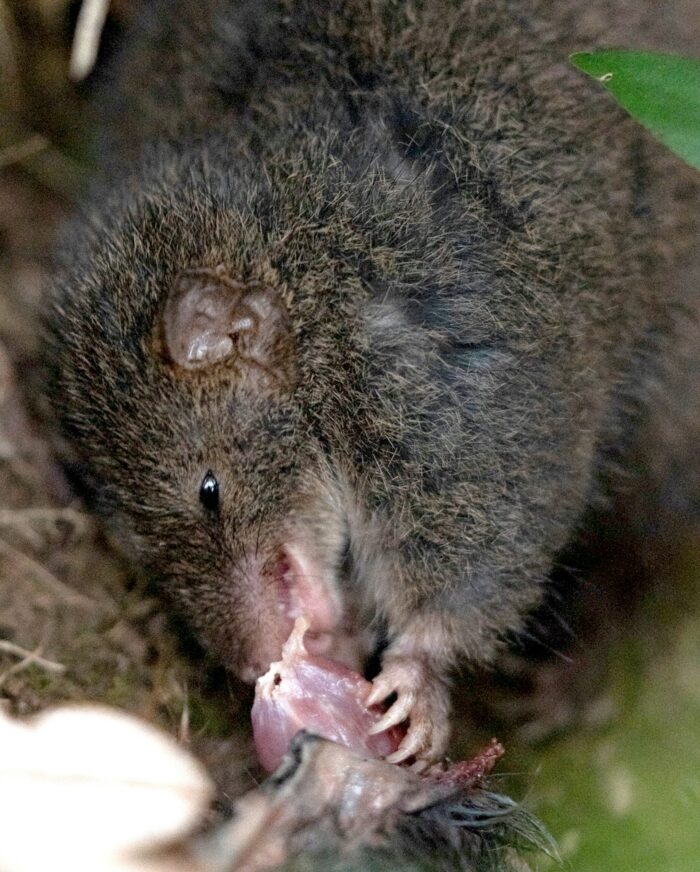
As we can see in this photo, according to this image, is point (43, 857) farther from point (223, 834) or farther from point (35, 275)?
point (35, 275)

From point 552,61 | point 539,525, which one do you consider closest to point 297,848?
point 539,525

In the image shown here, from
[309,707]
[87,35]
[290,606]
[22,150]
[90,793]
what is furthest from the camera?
[22,150]

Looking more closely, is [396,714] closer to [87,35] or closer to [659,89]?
[659,89]

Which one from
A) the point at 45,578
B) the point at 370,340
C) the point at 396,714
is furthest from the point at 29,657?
the point at 370,340

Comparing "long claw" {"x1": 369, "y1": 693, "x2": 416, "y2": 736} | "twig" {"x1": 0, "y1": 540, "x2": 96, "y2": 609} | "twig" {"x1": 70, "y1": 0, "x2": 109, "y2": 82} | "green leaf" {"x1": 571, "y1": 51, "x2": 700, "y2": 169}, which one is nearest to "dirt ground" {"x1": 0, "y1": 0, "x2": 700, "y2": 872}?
"twig" {"x1": 0, "y1": 540, "x2": 96, "y2": 609}

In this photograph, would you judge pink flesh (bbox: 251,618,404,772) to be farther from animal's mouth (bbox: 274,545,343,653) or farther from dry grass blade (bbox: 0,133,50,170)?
dry grass blade (bbox: 0,133,50,170)

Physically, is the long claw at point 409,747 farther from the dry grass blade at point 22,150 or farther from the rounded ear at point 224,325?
the dry grass blade at point 22,150

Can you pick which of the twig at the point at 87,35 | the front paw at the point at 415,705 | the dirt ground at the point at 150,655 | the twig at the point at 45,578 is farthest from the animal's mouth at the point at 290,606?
the twig at the point at 87,35
